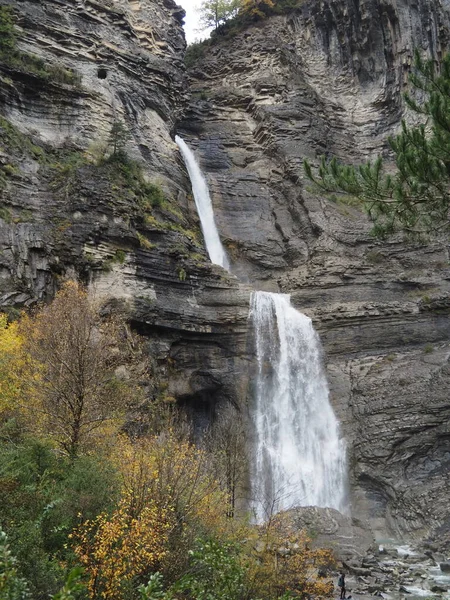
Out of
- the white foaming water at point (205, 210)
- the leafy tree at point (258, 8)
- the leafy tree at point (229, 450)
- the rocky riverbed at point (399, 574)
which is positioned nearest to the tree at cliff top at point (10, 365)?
the leafy tree at point (229, 450)

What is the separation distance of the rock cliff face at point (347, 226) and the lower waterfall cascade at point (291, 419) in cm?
92

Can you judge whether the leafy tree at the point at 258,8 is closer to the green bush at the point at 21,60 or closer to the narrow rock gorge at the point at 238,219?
the narrow rock gorge at the point at 238,219

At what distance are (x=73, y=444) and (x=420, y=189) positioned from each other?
1127 centimetres

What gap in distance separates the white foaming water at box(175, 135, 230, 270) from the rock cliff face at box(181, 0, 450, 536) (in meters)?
0.79

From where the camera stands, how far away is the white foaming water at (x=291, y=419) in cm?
2753

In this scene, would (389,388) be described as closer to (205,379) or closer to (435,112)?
(205,379)

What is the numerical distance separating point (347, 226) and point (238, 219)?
8324 mm

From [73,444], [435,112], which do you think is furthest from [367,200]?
[73,444]

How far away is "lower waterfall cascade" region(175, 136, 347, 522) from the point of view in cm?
2753

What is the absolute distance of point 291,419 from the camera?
30125 mm

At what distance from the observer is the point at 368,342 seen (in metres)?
32.3

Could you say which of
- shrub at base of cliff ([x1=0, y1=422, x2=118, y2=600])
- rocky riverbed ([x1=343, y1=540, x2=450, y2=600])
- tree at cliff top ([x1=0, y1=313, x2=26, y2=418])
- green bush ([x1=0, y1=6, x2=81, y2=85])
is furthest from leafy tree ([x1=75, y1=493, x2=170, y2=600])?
green bush ([x1=0, y1=6, x2=81, y2=85])

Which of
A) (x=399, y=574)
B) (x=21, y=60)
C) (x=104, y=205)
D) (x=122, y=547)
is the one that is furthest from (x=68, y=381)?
(x=21, y=60)

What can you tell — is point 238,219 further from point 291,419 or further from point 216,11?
point 216,11
